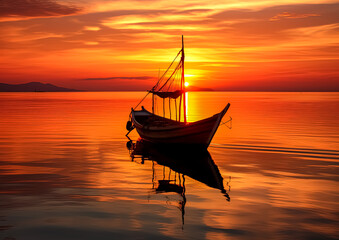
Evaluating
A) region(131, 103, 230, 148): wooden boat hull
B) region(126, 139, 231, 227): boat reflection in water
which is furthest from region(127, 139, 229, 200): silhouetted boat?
region(131, 103, 230, 148): wooden boat hull

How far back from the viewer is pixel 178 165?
87.7ft

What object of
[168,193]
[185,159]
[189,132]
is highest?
[189,132]

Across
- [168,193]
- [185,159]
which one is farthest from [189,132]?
[168,193]

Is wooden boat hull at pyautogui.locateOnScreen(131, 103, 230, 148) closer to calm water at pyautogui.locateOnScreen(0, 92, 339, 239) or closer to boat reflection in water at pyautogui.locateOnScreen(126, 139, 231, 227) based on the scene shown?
boat reflection in water at pyautogui.locateOnScreen(126, 139, 231, 227)

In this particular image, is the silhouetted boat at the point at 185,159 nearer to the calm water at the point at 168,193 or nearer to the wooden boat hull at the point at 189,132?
the calm water at the point at 168,193

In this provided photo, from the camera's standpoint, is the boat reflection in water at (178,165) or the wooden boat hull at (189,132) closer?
the boat reflection in water at (178,165)

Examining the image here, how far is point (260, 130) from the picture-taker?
48.2m

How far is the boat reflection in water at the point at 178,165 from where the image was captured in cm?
1981

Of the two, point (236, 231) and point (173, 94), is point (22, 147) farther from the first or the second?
point (236, 231)

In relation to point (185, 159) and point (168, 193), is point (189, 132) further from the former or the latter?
point (168, 193)

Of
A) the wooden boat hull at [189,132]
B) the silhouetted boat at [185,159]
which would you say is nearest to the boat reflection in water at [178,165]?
the silhouetted boat at [185,159]

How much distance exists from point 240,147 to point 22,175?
19.3m

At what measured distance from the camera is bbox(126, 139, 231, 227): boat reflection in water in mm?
19812

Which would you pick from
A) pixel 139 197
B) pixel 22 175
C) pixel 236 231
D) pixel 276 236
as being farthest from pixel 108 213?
pixel 22 175
